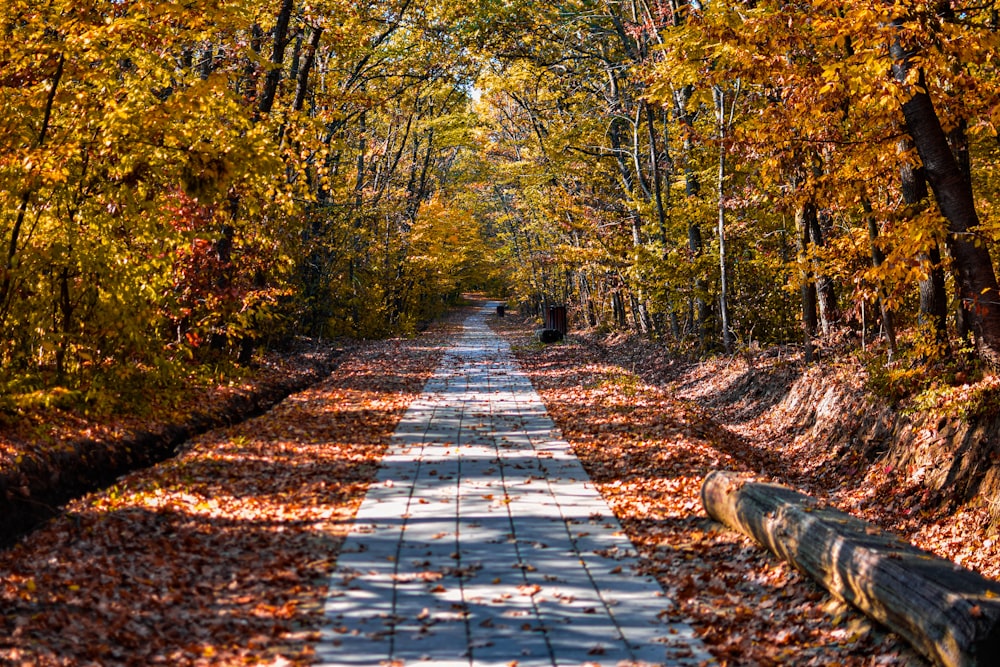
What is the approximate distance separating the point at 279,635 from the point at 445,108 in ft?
92.2

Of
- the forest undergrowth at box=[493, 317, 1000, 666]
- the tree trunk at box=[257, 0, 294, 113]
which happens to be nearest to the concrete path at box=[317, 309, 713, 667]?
the forest undergrowth at box=[493, 317, 1000, 666]

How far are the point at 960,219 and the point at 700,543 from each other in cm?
434

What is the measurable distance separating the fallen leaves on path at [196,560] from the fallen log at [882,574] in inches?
133

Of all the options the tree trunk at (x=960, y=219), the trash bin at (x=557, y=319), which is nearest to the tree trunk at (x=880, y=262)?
the tree trunk at (x=960, y=219)

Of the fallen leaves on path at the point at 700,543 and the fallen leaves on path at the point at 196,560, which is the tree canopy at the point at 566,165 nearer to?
the fallen leaves on path at the point at 196,560

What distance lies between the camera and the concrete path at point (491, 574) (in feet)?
16.9

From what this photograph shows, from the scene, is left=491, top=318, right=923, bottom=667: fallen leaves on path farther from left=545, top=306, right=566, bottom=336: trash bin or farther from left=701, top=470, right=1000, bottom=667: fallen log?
left=545, top=306, right=566, bottom=336: trash bin

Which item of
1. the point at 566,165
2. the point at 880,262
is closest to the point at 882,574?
the point at 880,262

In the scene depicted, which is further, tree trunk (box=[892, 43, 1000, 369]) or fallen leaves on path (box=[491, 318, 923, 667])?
tree trunk (box=[892, 43, 1000, 369])

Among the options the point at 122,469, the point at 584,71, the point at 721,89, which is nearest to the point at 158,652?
the point at 122,469

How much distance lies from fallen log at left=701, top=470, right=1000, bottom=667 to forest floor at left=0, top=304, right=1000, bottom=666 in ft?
0.59

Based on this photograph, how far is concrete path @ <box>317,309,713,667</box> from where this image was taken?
203 inches

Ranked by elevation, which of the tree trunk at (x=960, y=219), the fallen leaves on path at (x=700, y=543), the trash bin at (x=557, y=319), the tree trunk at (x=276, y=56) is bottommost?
the fallen leaves on path at (x=700, y=543)

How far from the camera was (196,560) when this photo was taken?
6586 mm
